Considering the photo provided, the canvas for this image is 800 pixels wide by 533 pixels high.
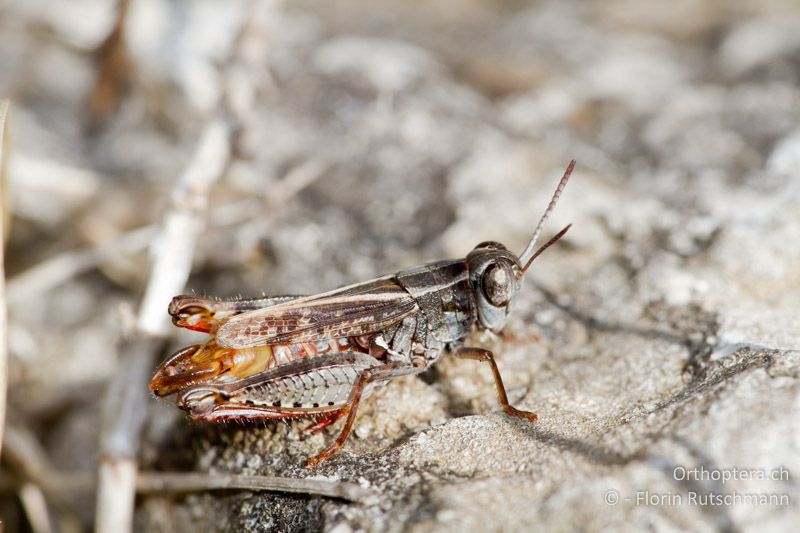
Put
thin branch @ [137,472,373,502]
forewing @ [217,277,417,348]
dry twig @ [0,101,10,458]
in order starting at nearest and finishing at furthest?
thin branch @ [137,472,373,502], dry twig @ [0,101,10,458], forewing @ [217,277,417,348]

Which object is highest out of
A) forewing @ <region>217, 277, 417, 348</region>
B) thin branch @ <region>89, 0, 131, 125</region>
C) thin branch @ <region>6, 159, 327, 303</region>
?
thin branch @ <region>89, 0, 131, 125</region>

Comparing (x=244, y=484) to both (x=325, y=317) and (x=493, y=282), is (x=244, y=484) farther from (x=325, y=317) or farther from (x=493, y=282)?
(x=493, y=282)

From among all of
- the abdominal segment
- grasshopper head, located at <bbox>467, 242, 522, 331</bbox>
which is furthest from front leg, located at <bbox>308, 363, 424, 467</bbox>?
grasshopper head, located at <bbox>467, 242, 522, 331</bbox>

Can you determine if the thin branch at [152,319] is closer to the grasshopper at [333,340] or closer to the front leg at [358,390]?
the grasshopper at [333,340]

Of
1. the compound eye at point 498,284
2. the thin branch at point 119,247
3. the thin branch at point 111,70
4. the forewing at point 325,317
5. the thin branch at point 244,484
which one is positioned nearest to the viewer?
the thin branch at point 244,484

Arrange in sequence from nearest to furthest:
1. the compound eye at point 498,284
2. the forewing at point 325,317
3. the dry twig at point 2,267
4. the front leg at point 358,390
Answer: the dry twig at point 2,267, the front leg at point 358,390, the forewing at point 325,317, the compound eye at point 498,284

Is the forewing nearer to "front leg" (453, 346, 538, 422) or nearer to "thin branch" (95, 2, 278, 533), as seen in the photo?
"front leg" (453, 346, 538, 422)

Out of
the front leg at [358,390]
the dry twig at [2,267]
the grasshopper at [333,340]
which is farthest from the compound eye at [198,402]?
the dry twig at [2,267]

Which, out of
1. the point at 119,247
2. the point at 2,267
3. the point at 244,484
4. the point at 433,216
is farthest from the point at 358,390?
the point at 119,247
